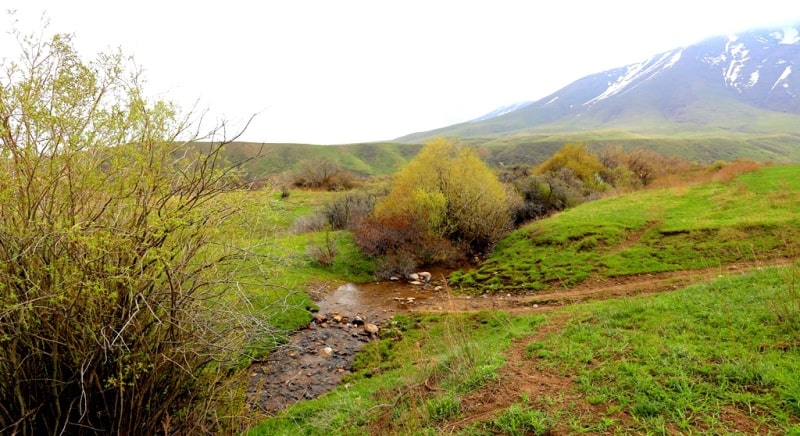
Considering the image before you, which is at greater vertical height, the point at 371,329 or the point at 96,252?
the point at 96,252

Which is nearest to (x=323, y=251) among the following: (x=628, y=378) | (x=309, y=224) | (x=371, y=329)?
(x=309, y=224)

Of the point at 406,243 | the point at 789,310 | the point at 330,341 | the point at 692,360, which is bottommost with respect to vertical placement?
the point at 330,341

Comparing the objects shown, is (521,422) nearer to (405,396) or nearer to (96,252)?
(405,396)

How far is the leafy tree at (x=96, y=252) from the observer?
3.70 metres

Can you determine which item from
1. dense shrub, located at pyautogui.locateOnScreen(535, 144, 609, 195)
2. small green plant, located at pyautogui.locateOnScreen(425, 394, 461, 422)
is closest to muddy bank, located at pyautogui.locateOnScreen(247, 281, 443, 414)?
small green plant, located at pyautogui.locateOnScreen(425, 394, 461, 422)

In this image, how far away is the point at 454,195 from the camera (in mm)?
18844

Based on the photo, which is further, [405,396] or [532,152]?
[532,152]

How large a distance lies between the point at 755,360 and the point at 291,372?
8219 mm

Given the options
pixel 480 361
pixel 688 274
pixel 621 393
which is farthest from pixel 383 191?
pixel 621 393

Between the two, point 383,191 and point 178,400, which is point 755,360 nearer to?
point 178,400

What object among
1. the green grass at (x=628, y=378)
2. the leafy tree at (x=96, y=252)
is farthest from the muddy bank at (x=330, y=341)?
the leafy tree at (x=96, y=252)

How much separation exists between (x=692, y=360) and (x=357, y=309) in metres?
9.42

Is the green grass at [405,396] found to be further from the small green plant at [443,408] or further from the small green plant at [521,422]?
the small green plant at [521,422]

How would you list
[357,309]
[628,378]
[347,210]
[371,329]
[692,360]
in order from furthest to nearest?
[347,210] < [357,309] < [371,329] < [692,360] < [628,378]
